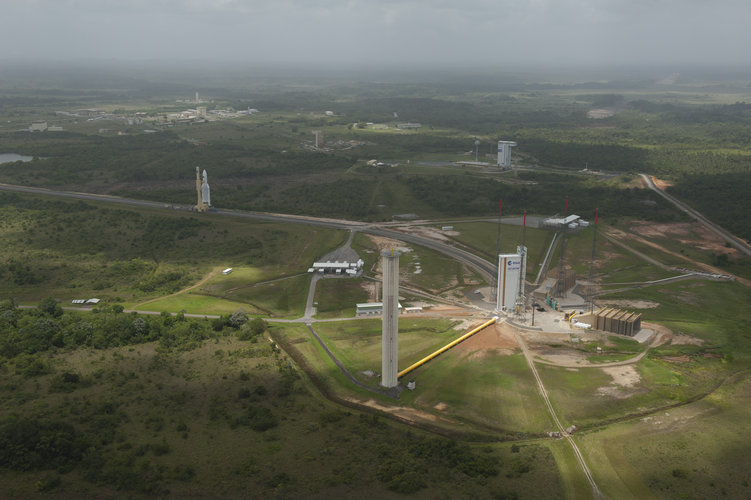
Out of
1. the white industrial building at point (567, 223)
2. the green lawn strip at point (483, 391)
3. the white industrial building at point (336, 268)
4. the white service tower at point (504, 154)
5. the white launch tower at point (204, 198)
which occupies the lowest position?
the green lawn strip at point (483, 391)

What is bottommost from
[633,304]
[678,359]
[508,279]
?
[633,304]

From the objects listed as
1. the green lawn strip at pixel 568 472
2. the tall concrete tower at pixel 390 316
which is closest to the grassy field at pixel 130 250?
the tall concrete tower at pixel 390 316

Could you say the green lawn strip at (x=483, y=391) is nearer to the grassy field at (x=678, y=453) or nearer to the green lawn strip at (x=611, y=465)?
the green lawn strip at (x=611, y=465)

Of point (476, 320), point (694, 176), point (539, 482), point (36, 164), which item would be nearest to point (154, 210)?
point (36, 164)

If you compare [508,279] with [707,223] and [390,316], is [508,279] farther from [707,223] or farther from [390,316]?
[707,223]

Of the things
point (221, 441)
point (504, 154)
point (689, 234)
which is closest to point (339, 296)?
point (221, 441)

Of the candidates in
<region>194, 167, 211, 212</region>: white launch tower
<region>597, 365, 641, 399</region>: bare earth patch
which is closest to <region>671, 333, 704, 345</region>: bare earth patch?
<region>597, 365, 641, 399</region>: bare earth patch
